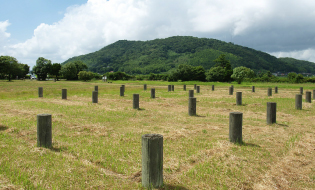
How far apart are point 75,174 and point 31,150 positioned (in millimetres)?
1837

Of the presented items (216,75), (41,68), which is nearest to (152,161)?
(216,75)

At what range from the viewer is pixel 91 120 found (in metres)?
8.68

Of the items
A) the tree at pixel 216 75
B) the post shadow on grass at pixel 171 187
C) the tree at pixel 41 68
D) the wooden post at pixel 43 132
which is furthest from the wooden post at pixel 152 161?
the tree at pixel 41 68

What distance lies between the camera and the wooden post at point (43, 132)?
17.3ft

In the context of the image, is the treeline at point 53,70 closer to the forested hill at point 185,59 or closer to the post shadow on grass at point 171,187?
the forested hill at point 185,59

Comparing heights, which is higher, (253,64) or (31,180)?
(253,64)

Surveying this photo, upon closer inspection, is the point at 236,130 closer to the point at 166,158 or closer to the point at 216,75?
the point at 166,158

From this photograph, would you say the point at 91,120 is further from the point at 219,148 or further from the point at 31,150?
the point at 219,148

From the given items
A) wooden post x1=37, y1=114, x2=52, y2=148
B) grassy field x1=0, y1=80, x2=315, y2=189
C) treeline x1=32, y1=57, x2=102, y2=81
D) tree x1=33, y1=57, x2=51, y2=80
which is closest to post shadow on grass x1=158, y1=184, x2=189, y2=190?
grassy field x1=0, y1=80, x2=315, y2=189

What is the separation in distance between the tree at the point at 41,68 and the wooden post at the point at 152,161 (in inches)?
3544

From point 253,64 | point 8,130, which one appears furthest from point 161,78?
point 8,130

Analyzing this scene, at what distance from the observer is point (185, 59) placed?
162m

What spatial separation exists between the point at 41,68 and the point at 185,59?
106030mm

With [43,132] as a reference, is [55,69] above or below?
above
